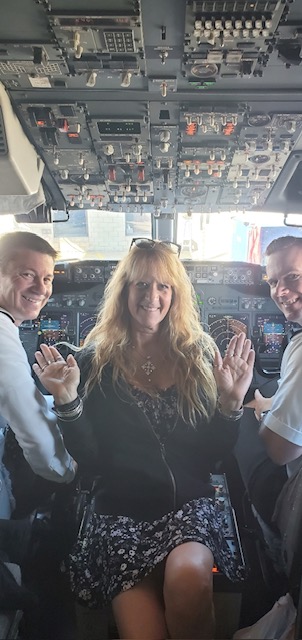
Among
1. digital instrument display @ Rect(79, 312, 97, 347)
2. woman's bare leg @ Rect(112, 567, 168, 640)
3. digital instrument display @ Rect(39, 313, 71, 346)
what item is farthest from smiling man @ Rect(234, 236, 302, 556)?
digital instrument display @ Rect(39, 313, 71, 346)

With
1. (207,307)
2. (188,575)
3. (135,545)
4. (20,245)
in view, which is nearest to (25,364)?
(20,245)

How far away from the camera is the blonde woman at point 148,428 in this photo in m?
1.20

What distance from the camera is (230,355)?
4.49 feet

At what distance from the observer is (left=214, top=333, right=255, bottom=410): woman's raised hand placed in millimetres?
1343

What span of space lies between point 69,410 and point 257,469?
0.60 m

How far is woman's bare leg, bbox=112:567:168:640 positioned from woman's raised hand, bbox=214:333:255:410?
1.51 ft

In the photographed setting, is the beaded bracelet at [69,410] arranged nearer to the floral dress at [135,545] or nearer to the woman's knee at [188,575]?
the floral dress at [135,545]

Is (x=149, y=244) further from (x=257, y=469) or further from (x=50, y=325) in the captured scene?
(x=257, y=469)

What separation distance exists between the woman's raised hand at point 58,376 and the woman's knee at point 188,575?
Answer: 0.47 metres

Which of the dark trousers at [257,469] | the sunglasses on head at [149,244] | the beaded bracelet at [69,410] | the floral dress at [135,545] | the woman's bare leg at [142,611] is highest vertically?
Answer: the sunglasses on head at [149,244]

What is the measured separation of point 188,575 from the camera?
113cm

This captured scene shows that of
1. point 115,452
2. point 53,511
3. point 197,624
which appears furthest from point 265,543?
point 53,511

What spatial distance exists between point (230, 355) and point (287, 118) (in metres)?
0.85

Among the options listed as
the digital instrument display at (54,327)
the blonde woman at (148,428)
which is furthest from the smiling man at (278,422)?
the digital instrument display at (54,327)
